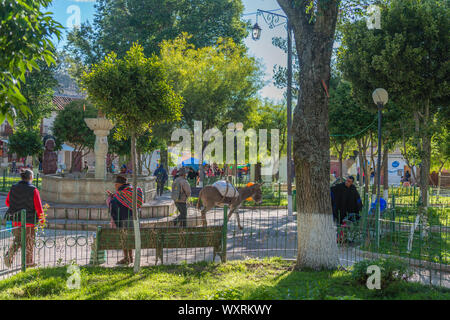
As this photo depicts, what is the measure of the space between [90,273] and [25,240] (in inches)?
47.9

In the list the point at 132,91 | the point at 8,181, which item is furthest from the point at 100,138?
the point at 8,181

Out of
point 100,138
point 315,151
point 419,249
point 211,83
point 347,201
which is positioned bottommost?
point 419,249

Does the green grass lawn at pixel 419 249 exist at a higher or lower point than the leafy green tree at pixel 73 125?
lower

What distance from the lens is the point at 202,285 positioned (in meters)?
6.18

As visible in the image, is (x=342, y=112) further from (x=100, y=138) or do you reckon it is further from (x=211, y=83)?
(x=100, y=138)

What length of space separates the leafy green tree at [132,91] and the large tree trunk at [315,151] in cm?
221

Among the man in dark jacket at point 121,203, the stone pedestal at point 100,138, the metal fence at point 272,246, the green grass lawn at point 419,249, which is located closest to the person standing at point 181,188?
the metal fence at point 272,246

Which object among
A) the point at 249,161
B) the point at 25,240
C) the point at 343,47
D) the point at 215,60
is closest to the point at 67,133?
the point at 215,60

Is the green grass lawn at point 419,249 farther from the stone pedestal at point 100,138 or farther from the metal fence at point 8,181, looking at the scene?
the metal fence at point 8,181

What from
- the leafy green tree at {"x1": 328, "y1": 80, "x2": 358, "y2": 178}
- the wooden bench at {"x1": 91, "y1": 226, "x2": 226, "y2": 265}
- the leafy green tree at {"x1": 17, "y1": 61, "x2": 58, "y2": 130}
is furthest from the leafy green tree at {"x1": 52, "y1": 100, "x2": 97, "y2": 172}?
the wooden bench at {"x1": 91, "y1": 226, "x2": 226, "y2": 265}

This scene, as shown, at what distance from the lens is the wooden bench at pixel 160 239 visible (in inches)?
289

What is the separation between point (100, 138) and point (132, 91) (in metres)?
8.27

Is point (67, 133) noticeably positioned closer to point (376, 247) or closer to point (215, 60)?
point (215, 60)

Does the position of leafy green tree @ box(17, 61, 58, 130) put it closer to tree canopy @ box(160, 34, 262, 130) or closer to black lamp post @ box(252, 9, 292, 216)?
tree canopy @ box(160, 34, 262, 130)
